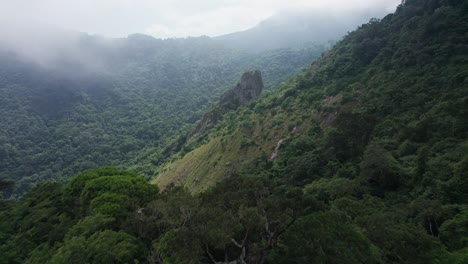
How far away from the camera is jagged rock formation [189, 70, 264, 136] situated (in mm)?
115188

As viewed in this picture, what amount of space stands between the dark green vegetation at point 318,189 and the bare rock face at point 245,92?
1198 inches

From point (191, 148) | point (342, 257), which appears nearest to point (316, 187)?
point (342, 257)

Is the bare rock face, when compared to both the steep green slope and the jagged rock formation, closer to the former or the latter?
the jagged rock formation

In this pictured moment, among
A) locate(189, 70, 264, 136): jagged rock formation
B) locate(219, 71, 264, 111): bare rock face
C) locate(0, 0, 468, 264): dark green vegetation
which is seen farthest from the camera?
locate(219, 71, 264, 111): bare rock face

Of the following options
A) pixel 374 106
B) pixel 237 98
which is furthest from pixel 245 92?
pixel 374 106

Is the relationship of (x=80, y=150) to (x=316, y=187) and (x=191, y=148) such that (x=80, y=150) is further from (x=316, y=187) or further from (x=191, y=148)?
(x=316, y=187)

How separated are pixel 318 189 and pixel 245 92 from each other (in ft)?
266

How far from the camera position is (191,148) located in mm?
103250

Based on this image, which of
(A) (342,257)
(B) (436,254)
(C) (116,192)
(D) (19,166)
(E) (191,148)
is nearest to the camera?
(A) (342,257)

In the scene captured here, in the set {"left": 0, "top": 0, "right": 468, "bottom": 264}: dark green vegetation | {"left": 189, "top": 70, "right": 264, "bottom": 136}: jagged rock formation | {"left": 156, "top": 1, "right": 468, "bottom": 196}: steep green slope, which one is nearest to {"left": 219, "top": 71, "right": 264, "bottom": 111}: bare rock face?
{"left": 189, "top": 70, "right": 264, "bottom": 136}: jagged rock formation

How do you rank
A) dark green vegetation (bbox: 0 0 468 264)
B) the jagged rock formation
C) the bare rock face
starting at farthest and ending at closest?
the bare rock face, the jagged rock formation, dark green vegetation (bbox: 0 0 468 264)

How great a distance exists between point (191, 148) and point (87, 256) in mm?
81719

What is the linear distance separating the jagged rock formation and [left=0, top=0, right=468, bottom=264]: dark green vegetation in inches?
1122

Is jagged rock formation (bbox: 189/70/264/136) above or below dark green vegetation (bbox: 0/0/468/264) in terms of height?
below
